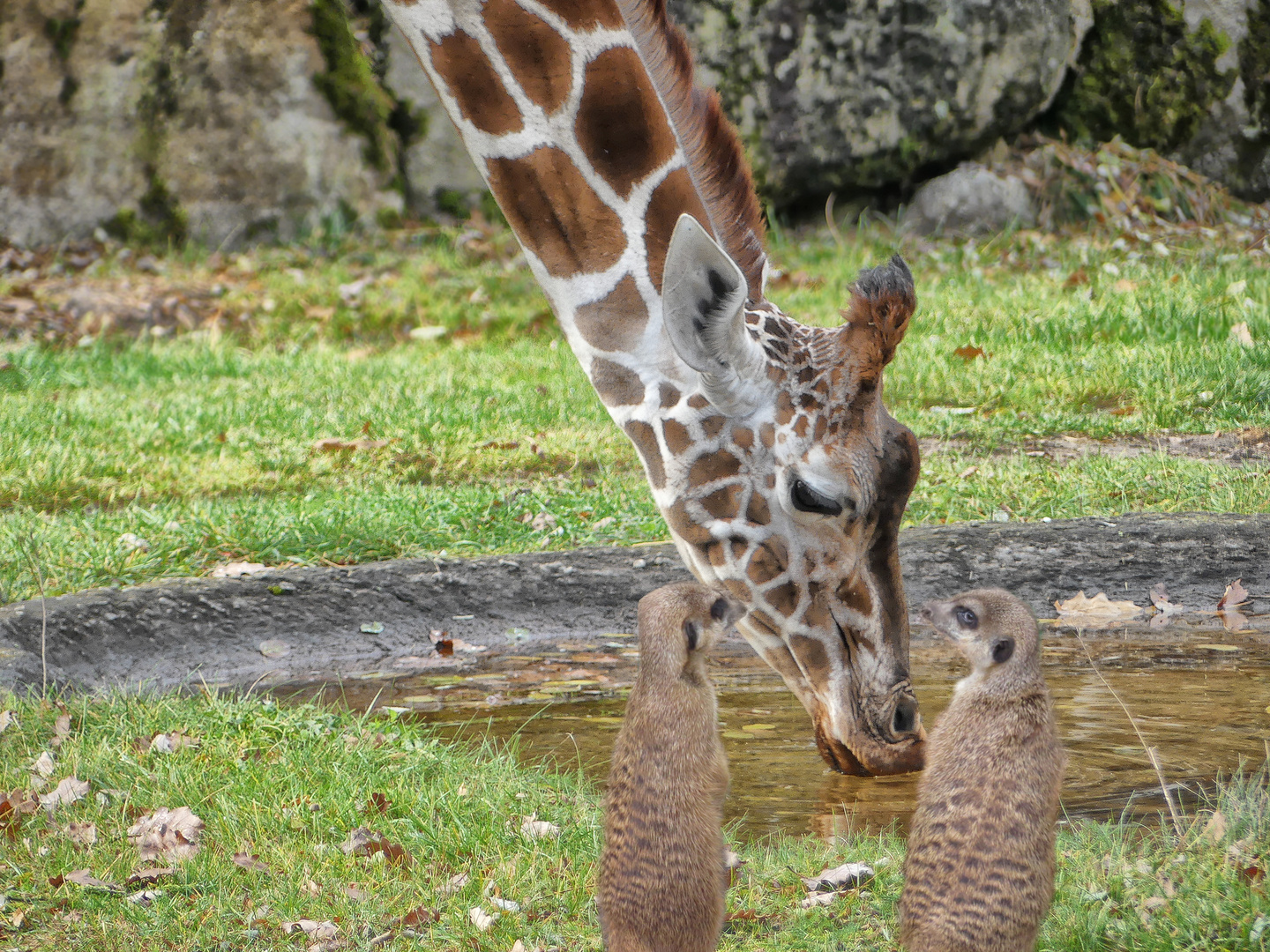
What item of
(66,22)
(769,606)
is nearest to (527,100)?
(769,606)

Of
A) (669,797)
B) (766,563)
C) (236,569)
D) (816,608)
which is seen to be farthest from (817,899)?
(236,569)

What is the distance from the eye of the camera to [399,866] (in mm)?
3266

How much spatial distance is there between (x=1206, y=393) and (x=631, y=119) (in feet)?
13.9

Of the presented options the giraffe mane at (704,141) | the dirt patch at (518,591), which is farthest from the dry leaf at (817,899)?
the dirt patch at (518,591)

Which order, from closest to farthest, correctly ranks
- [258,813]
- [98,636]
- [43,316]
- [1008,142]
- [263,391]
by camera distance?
[258,813] < [98,636] < [263,391] < [43,316] < [1008,142]

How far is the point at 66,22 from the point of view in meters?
11.5

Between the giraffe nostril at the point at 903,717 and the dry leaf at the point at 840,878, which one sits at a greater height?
the dry leaf at the point at 840,878

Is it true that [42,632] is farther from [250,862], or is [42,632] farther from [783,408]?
[783,408]

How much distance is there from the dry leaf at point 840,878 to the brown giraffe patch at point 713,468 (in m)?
1.17

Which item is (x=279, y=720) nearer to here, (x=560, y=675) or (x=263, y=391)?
(x=560, y=675)

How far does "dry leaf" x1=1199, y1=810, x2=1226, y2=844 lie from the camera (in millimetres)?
2871

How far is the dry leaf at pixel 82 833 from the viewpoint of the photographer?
3.37 m

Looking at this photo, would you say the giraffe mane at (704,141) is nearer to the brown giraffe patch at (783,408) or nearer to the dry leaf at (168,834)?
the brown giraffe patch at (783,408)

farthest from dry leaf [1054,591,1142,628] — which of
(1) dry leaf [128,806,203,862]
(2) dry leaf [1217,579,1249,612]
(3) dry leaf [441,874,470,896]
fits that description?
(1) dry leaf [128,806,203,862]
